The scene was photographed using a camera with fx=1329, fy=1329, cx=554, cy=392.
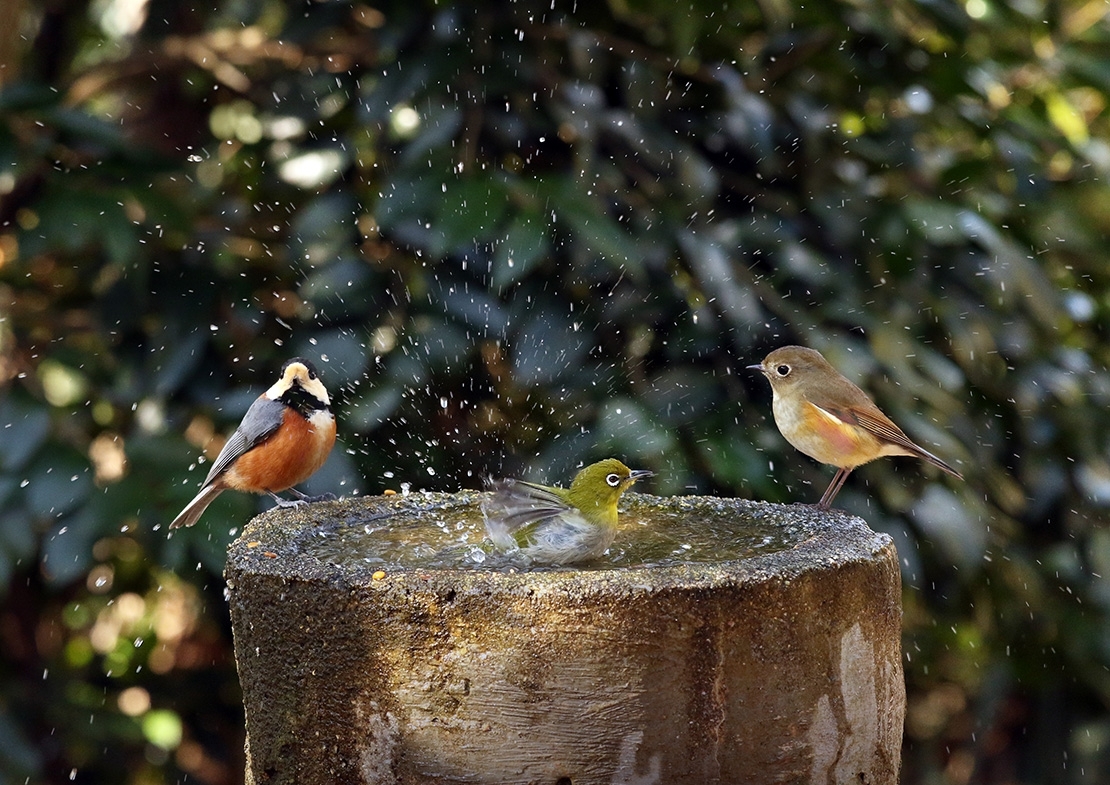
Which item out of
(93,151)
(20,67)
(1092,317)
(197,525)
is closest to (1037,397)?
(1092,317)

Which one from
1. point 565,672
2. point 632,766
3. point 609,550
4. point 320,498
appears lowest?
point 320,498

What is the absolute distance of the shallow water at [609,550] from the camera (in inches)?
88.6

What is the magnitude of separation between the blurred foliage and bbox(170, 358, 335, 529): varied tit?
2.3 inches

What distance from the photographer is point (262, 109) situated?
Answer: 11.7 ft

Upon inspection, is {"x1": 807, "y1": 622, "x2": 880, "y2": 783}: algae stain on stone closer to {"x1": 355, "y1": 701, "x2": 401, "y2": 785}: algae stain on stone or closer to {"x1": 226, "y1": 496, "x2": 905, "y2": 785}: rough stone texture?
{"x1": 226, "y1": 496, "x2": 905, "y2": 785}: rough stone texture

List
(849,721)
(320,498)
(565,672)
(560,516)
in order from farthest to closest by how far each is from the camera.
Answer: (320,498) → (560,516) → (849,721) → (565,672)

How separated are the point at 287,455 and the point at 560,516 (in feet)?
2.61

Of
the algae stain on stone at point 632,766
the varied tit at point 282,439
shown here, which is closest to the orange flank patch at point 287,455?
the varied tit at point 282,439

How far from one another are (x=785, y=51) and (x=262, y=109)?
4.54 ft

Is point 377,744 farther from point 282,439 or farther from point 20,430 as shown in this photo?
point 20,430

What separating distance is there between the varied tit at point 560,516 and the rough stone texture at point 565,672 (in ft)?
1.10

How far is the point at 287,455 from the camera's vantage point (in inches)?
107

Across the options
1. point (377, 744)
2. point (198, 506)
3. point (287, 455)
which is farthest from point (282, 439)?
point (377, 744)

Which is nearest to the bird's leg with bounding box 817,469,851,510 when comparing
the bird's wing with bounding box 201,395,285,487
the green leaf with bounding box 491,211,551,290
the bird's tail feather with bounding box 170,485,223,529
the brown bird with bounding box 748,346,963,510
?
the brown bird with bounding box 748,346,963,510
